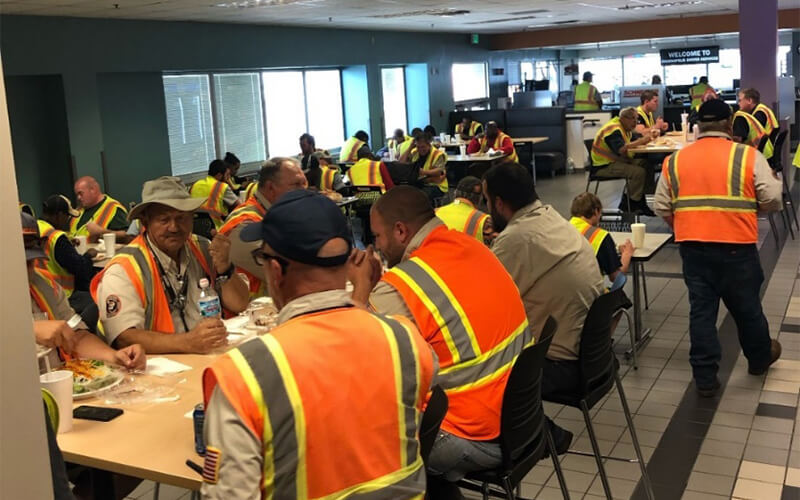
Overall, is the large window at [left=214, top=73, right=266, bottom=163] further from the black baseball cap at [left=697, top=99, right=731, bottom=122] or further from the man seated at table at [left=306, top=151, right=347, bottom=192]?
the black baseball cap at [left=697, top=99, right=731, bottom=122]

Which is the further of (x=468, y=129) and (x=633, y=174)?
(x=468, y=129)

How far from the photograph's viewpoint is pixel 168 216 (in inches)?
134

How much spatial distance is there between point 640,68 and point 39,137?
24006mm

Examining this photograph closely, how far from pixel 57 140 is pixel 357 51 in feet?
23.1

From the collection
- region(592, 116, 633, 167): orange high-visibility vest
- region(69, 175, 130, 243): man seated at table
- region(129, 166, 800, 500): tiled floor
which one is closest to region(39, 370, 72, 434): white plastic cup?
region(129, 166, 800, 500): tiled floor

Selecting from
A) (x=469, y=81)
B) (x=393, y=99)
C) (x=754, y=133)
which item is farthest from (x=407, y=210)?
(x=469, y=81)

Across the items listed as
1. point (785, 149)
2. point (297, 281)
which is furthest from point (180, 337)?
point (785, 149)

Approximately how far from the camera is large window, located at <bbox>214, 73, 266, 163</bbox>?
43.4 feet

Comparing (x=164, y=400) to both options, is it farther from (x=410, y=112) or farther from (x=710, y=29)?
(x=710, y=29)

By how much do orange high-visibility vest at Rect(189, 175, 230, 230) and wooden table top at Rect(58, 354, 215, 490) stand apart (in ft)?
20.1

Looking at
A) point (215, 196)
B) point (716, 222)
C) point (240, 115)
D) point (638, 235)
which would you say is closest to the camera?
point (716, 222)

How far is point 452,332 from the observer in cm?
265

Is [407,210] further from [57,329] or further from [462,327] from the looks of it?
[57,329]

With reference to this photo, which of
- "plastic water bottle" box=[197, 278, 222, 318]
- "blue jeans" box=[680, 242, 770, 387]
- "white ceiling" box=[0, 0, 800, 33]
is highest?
"white ceiling" box=[0, 0, 800, 33]
